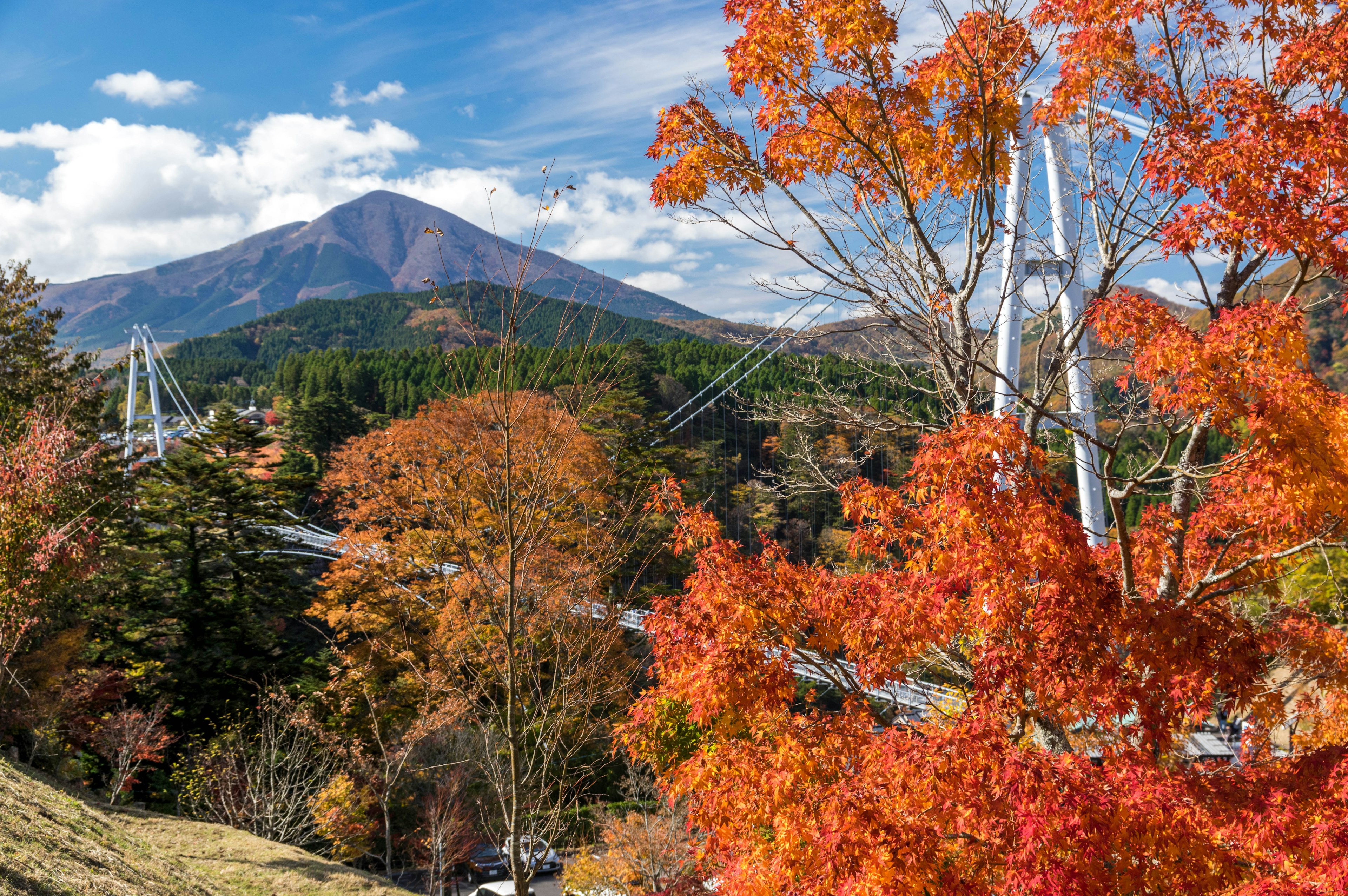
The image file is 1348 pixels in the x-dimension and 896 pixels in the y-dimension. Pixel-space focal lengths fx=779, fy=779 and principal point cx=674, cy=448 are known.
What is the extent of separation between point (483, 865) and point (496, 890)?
429 centimetres

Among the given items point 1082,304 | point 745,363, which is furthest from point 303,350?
point 1082,304

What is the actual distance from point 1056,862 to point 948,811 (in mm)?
438

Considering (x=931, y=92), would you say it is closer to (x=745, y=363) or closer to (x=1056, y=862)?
(x=1056, y=862)

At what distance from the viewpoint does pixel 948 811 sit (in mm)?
3158

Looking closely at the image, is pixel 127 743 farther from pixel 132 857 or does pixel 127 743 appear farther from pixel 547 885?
pixel 547 885

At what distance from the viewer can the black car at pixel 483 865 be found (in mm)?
16188

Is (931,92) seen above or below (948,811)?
above

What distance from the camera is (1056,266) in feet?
16.7

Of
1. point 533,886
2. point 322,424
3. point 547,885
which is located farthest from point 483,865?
point 322,424

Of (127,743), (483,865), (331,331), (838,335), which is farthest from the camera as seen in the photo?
(331,331)

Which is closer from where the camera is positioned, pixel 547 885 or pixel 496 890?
pixel 496 890

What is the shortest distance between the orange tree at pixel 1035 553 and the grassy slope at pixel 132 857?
12.3ft

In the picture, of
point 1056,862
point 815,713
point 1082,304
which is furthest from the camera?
point 1082,304

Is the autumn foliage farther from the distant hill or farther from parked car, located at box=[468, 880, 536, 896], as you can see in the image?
the distant hill
